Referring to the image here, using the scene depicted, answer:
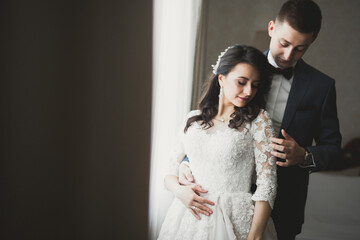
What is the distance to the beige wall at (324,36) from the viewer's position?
3.30 meters

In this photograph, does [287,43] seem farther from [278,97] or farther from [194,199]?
[194,199]

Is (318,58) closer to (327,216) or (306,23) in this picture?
(327,216)

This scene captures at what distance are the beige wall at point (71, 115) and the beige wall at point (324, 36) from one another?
2.39 meters

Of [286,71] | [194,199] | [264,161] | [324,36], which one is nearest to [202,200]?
[194,199]

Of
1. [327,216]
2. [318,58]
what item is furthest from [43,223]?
[318,58]

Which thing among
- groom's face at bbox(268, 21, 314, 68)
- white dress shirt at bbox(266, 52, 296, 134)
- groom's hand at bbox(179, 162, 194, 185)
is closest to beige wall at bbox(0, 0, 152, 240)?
groom's hand at bbox(179, 162, 194, 185)

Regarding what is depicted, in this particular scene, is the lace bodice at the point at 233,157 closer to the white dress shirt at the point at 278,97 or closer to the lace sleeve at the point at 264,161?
the lace sleeve at the point at 264,161

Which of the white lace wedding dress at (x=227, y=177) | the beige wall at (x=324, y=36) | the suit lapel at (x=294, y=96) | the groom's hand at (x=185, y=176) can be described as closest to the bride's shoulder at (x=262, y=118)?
the white lace wedding dress at (x=227, y=177)

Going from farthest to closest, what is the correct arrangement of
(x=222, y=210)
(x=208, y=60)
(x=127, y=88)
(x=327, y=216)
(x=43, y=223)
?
(x=208, y=60) → (x=327, y=216) → (x=222, y=210) → (x=127, y=88) → (x=43, y=223)

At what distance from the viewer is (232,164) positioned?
123 cm

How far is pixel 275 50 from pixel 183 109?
0.66m

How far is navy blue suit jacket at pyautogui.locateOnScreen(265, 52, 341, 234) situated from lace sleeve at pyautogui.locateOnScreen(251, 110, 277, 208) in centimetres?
27

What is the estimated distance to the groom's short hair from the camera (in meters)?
1.30

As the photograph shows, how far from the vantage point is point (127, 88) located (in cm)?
80
